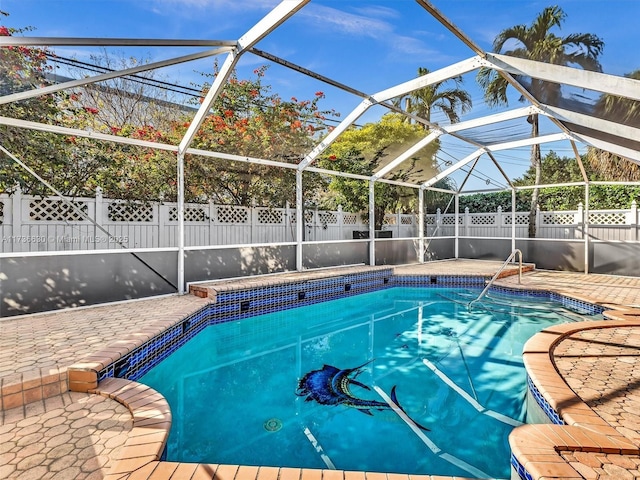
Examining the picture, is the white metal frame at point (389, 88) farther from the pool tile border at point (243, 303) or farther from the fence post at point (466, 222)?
the fence post at point (466, 222)

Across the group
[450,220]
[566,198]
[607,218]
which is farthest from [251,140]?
[566,198]

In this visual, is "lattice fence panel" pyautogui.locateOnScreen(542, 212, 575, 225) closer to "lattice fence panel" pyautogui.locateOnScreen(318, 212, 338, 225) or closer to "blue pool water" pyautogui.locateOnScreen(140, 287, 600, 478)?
"blue pool water" pyautogui.locateOnScreen(140, 287, 600, 478)

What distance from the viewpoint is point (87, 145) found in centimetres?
691

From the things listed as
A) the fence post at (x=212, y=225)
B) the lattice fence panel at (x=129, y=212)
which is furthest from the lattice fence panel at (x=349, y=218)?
the lattice fence panel at (x=129, y=212)

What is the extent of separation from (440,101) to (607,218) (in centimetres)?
863

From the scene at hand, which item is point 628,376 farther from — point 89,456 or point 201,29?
point 201,29

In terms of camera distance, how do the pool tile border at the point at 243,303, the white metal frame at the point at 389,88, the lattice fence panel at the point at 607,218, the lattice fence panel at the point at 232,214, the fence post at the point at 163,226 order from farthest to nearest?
the lattice fence panel at the point at 607,218 → the lattice fence panel at the point at 232,214 → the fence post at the point at 163,226 → the white metal frame at the point at 389,88 → the pool tile border at the point at 243,303

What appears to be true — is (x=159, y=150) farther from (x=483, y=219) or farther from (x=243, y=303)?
(x=483, y=219)

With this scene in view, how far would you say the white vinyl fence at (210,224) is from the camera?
586 centimetres

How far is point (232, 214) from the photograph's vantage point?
8.69 metres

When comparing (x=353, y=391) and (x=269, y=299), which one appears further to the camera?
(x=269, y=299)

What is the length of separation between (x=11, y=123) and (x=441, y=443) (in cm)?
649

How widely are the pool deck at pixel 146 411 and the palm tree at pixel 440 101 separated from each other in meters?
12.4

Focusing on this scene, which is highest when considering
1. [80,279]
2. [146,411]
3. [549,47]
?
[549,47]
